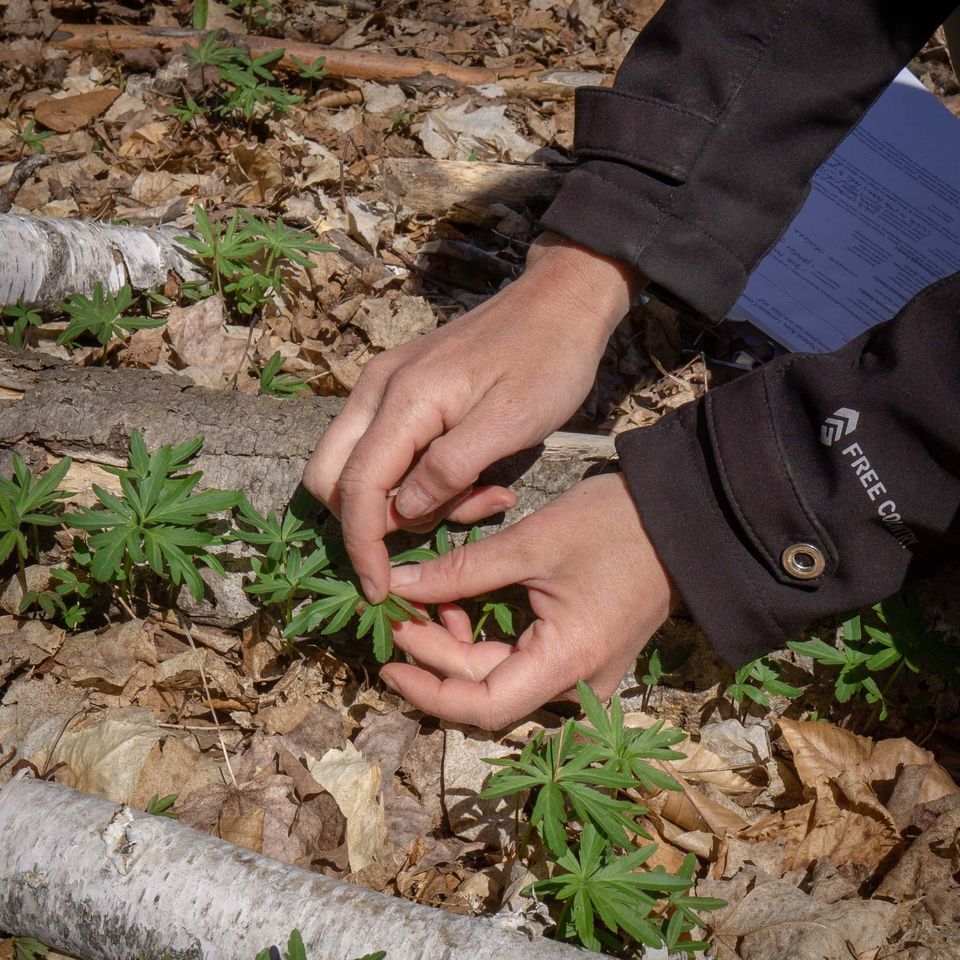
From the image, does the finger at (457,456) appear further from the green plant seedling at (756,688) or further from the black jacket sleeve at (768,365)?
the green plant seedling at (756,688)

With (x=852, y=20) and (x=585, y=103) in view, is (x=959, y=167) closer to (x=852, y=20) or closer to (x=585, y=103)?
(x=852, y=20)

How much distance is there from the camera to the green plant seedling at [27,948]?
1.80 m

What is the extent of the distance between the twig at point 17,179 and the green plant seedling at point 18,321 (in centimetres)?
75

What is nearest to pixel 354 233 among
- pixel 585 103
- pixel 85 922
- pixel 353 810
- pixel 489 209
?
pixel 489 209

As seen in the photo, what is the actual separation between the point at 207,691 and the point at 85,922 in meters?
0.73

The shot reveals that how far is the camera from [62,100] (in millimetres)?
4277

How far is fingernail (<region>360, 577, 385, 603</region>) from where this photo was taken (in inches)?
81.4

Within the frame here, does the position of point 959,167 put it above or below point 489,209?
above

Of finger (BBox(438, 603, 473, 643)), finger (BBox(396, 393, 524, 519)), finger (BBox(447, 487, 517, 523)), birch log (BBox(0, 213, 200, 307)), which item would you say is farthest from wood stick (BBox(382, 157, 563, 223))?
finger (BBox(438, 603, 473, 643))

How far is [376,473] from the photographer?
197cm

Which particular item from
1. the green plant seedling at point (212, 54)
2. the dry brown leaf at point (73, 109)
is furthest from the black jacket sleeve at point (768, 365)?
the dry brown leaf at point (73, 109)

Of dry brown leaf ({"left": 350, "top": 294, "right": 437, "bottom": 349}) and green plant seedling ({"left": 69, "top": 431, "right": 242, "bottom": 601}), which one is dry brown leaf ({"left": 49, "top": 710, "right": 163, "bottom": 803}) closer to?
green plant seedling ({"left": 69, "top": 431, "right": 242, "bottom": 601})

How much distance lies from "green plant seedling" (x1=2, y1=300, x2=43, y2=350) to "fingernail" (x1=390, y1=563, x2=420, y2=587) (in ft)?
5.34

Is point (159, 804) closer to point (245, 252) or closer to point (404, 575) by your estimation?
point (404, 575)
